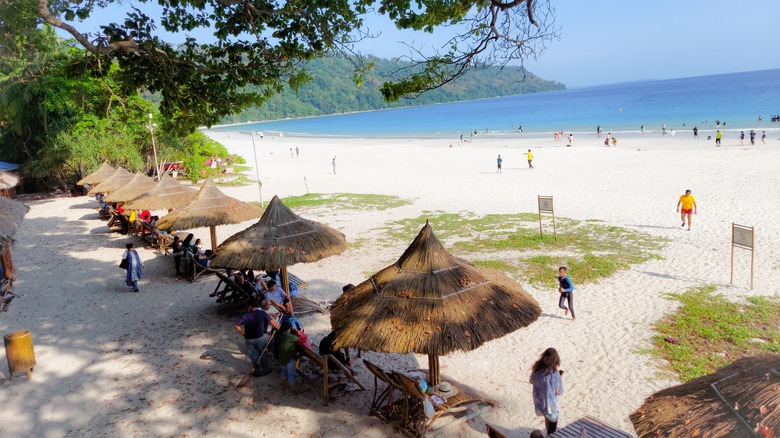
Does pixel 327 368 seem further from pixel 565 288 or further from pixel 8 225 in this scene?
pixel 8 225

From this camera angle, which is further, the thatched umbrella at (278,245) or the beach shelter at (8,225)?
the beach shelter at (8,225)

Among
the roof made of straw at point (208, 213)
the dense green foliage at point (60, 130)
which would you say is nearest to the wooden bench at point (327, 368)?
the roof made of straw at point (208, 213)

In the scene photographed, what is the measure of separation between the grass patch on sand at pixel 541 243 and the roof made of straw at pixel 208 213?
5.17 meters

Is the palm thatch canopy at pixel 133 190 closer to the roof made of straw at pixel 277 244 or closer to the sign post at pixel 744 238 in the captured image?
the roof made of straw at pixel 277 244

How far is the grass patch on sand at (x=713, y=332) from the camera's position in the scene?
23.3 ft

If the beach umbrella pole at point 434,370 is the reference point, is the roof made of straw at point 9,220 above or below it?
above

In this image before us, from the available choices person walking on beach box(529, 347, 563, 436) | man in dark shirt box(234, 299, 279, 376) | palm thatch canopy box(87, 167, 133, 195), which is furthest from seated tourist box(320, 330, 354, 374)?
palm thatch canopy box(87, 167, 133, 195)

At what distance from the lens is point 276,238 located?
8.67 m

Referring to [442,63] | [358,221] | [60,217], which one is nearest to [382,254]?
[358,221]

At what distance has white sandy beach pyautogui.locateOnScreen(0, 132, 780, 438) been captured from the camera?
6172 millimetres

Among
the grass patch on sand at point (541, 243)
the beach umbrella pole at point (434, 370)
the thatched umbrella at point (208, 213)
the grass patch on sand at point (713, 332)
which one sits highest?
the thatched umbrella at point (208, 213)

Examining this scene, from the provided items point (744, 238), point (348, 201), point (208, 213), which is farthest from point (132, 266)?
point (744, 238)

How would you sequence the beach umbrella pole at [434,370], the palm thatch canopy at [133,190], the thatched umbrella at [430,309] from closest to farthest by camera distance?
the thatched umbrella at [430,309] < the beach umbrella pole at [434,370] < the palm thatch canopy at [133,190]

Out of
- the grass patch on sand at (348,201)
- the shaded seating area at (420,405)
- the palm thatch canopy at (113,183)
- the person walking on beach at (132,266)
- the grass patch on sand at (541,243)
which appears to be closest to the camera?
the shaded seating area at (420,405)
